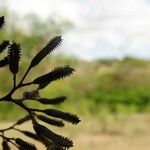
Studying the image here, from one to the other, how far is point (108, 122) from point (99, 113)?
3.26 metres

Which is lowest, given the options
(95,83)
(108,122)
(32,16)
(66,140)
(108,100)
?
(66,140)

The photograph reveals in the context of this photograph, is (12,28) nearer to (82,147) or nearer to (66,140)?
(82,147)

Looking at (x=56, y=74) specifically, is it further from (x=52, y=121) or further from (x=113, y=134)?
(x=113, y=134)

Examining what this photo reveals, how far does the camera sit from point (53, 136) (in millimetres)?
1604

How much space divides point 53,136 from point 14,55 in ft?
0.75

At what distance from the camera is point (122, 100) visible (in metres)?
56.9

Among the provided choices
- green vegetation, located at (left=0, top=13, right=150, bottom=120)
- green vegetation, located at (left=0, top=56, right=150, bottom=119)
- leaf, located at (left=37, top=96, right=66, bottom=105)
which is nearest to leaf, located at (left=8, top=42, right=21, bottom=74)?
leaf, located at (left=37, top=96, right=66, bottom=105)

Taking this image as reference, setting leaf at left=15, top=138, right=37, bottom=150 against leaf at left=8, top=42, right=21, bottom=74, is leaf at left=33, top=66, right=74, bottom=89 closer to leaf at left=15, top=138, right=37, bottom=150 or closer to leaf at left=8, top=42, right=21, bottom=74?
leaf at left=8, top=42, right=21, bottom=74

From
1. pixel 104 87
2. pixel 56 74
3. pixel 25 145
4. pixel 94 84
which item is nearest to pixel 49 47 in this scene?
pixel 56 74

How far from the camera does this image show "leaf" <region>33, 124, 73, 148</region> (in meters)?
1.59

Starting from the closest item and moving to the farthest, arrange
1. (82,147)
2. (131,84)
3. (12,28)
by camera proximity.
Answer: (82,147)
(12,28)
(131,84)

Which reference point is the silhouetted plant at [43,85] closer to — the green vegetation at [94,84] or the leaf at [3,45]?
the leaf at [3,45]

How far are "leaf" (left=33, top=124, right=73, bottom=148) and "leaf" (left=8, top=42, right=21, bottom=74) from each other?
162 millimetres

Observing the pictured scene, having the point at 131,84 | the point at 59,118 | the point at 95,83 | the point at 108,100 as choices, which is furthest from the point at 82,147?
the point at 131,84
